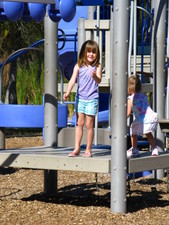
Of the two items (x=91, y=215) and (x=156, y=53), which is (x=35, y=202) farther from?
(x=156, y=53)

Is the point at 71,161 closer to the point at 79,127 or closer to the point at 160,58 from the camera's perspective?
the point at 79,127

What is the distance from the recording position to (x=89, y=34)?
8383 mm

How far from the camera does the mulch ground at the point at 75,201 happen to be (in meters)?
5.95

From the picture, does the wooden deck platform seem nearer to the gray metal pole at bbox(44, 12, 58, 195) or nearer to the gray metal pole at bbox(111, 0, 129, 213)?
the gray metal pole at bbox(111, 0, 129, 213)

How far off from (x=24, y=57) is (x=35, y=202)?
439 inches

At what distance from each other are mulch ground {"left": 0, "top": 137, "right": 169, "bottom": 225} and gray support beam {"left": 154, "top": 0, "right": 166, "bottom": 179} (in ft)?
2.72

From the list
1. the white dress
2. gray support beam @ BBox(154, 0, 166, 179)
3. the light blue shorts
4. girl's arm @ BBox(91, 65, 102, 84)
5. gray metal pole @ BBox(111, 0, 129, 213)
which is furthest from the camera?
gray support beam @ BBox(154, 0, 166, 179)

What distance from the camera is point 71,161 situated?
6.11 m

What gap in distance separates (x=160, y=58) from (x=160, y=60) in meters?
0.04

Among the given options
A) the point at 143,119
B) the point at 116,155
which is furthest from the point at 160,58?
the point at 116,155

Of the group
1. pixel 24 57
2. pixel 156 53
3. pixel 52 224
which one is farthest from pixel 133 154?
pixel 24 57

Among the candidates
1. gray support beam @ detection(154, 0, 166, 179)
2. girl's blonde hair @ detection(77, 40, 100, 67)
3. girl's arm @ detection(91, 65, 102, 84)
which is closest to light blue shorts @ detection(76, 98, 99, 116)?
girl's arm @ detection(91, 65, 102, 84)

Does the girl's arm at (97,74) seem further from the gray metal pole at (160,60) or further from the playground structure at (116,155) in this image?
the gray metal pole at (160,60)

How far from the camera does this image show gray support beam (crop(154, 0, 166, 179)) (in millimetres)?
7812
